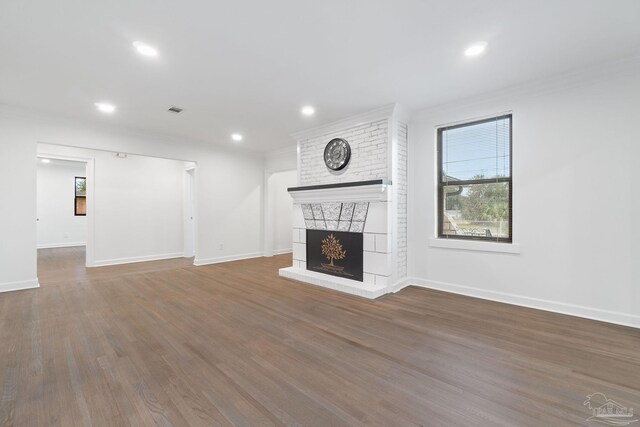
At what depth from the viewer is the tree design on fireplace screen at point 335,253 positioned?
428 centimetres

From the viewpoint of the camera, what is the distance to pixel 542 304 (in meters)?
3.26

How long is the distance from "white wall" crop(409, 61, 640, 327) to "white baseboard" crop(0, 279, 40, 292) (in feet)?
21.0

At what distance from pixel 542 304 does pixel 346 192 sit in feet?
9.18

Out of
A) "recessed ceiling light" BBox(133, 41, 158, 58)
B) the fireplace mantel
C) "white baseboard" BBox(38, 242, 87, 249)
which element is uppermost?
"recessed ceiling light" BBox(133, 41, 158, 58)

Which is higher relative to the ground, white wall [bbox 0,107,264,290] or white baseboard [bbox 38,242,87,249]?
white wall [bbox 0,107,264,290]

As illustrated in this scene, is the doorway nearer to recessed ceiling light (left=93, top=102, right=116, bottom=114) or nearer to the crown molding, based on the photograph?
recessed ceiling light (left=93, top=102, right=116, bottom=114)

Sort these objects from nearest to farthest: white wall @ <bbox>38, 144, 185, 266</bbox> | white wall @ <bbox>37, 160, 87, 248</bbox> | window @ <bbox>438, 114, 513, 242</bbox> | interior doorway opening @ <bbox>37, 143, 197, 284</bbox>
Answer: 1. window @ <bbox>438, 114, 513, 242</bbox>
2. interior doorway opening @ <bbox>37, 143, 197, 284</bbox>
3. white wall @ <bbox>38, 144, 185, 266</bbox>
4. white wall @ <bbox>37, 160, 87, 248</bbox>

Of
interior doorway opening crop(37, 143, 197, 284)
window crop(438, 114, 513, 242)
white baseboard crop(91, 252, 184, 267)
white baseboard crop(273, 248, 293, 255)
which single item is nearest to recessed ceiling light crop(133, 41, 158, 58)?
window crop(438, 114, 513, 242)

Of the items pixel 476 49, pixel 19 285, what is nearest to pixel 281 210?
pixel 19 285

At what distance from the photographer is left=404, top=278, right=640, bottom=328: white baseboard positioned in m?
2.85

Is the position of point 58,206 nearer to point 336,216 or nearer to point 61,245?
point 61,245

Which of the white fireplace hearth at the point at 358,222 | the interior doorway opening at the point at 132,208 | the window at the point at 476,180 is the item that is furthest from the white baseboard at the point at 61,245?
the window at the point at 476,180

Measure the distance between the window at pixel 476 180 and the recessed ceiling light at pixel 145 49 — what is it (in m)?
3.73

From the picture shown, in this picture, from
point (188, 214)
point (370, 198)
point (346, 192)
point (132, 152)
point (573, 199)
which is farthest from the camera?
point (188, 214)
